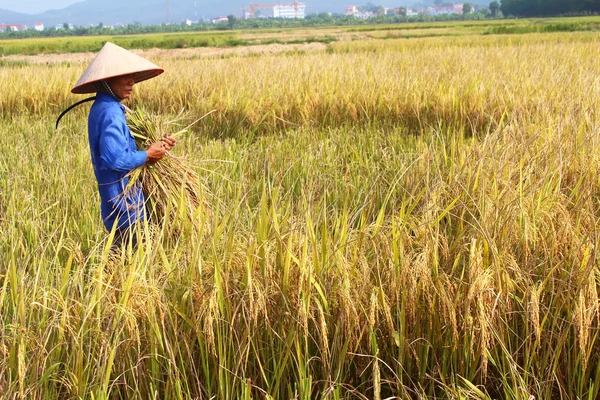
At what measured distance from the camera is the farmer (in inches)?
82.7

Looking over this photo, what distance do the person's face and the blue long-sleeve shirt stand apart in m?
0.04

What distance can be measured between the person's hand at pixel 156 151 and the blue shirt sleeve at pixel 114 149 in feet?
0.22

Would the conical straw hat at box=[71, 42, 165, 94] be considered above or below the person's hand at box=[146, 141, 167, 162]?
above

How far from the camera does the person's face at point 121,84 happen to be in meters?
2.17

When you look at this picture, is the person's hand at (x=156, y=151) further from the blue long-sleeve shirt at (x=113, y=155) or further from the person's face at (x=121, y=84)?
the person's face at (x=121, y=84)

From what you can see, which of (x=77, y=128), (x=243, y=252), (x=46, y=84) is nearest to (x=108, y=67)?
(x=243, y=252)

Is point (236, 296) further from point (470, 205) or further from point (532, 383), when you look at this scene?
point (470, 205)

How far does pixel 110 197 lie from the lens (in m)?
2.21

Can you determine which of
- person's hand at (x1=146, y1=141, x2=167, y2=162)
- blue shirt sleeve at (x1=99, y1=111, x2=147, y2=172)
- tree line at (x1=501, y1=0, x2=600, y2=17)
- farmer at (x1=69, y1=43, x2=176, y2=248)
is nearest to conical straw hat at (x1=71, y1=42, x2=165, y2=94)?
farmer at (x1=69, y1=43, x2=176, y2=248)

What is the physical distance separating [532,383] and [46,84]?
683cm

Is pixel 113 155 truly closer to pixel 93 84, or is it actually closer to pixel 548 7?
pixel 93 84

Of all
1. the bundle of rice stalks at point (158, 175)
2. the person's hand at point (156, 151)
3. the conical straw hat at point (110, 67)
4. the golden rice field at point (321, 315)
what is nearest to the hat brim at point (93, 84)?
the conical straw hat at point (110, 67)

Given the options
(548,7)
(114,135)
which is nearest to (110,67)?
(114,135)

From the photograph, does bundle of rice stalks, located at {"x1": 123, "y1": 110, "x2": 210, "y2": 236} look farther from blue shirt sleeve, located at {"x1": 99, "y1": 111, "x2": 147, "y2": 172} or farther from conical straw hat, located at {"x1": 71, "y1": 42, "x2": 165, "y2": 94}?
conical straw hat, located at {"x1": 71, "y1": 42, "x2": 165, "y2": 94}
